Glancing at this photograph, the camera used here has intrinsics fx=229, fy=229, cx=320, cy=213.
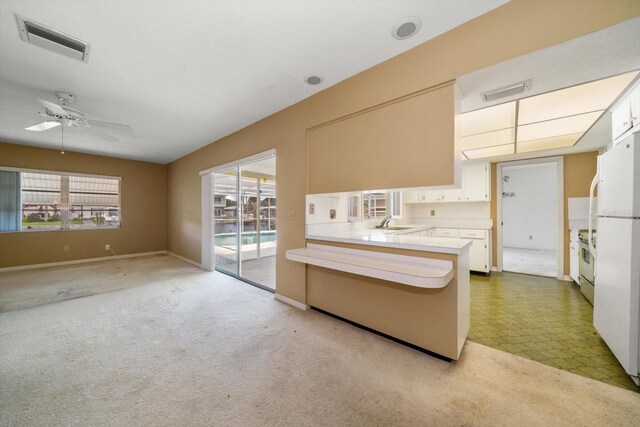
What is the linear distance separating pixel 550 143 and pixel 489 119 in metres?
1.75

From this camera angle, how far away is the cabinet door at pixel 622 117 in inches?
80.3

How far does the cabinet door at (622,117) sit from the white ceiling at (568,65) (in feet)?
2.49

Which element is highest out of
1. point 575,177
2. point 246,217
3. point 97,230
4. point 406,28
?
point 406,28

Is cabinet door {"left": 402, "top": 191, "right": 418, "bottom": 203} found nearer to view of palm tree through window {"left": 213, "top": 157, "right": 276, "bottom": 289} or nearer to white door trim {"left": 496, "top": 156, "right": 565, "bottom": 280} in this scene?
white door trim {"left": 496, "top": 156, "right": 565, "bottom": 280}

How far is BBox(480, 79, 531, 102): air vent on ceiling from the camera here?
5.94ft

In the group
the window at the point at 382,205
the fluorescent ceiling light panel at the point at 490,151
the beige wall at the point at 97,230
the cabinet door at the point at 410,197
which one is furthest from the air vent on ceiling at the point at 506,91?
the beige wall at the point at 97,230

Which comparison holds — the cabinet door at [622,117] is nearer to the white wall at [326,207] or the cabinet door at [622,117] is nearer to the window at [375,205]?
the window at [375,205]

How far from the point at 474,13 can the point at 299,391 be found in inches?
114

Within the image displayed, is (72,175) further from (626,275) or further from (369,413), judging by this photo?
(626,275)

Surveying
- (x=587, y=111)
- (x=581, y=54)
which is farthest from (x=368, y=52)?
(x=587, y=111)

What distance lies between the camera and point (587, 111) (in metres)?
2.48

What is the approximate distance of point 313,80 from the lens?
244 centimetres

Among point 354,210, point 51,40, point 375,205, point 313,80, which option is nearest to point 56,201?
point 51,40

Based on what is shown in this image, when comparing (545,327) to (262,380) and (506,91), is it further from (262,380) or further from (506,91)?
(262,380)
